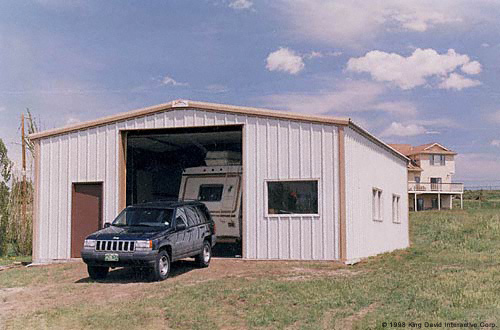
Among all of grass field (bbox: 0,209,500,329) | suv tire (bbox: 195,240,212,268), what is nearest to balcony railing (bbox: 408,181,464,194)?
grass field (bbox: 0,209,500,329)

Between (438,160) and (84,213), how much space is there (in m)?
57.4

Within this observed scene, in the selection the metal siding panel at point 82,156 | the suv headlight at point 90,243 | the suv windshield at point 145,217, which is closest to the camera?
the suv headlight at point 90,243

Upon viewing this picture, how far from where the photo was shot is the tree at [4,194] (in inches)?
882

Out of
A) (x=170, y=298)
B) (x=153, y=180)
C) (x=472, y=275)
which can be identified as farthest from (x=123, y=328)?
(x=153, y=180)

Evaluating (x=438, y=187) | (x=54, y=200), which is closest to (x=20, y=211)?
(x=54, y=200)

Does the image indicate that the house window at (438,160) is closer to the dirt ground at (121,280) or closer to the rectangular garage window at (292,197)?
the rectangular garage window at (292,197)

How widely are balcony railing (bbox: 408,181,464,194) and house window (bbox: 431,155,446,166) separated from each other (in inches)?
186


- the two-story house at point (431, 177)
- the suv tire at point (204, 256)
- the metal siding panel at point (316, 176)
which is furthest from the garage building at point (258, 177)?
the two-story house at point (431, 177)

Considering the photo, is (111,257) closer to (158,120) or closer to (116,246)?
(116,246)

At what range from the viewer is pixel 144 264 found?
1299 cm

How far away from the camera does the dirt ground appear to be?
457 inches

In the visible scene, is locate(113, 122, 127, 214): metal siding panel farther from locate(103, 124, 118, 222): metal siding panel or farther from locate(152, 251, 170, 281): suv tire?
locate(152, 251, 170, 281): suv tire

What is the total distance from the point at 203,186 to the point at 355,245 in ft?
20.0

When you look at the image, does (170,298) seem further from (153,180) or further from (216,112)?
(153,180)
